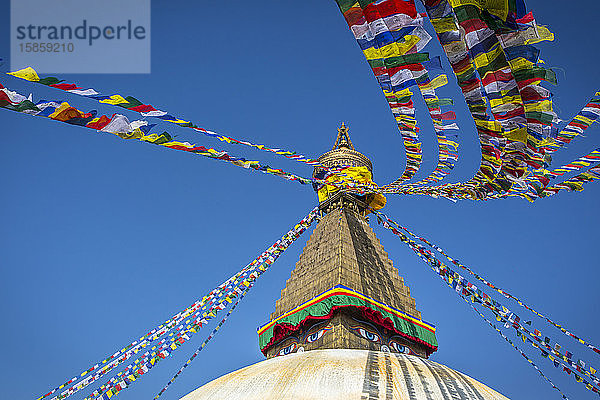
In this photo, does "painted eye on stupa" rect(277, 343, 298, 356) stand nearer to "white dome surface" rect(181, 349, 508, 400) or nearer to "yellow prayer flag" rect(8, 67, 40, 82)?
"white dome surface" rect(181, 349, 508, 400)

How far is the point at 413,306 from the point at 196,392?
5910mm

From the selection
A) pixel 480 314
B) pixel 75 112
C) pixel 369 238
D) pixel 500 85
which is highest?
pixel 500 85

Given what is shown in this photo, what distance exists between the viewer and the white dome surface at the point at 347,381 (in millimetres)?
5860

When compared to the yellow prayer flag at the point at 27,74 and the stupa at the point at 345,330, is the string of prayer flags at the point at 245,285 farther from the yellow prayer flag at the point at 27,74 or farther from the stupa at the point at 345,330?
the yellow prayer flag at the point at 27,74

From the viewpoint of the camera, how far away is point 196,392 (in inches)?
282

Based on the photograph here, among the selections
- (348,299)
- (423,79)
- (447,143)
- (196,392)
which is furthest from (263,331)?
(423,79)

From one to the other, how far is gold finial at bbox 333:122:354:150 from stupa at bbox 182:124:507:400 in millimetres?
76

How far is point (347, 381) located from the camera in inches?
237

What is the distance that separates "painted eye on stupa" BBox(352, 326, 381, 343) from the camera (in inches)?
368

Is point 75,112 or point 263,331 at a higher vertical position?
point 75,112

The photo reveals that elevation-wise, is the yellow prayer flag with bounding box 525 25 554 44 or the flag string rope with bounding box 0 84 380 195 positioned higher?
the yellow prayer flag with bounding box 525 25 554 44

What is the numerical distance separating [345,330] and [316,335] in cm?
73

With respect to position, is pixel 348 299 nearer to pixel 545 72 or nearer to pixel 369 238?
pixel 369 238

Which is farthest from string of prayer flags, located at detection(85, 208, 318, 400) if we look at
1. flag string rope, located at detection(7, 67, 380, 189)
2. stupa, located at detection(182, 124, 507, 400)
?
flag string rope, located at detection(7, 67, 380, 189)
